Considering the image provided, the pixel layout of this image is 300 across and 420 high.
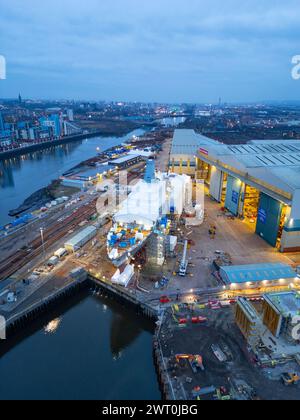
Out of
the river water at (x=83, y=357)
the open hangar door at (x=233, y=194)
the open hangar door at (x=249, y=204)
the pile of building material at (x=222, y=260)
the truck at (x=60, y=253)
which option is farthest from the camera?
the open hangar door at (x=249, y=204)

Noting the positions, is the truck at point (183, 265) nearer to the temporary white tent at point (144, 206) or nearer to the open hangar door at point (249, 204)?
the temporary white tent at point (144, 206)

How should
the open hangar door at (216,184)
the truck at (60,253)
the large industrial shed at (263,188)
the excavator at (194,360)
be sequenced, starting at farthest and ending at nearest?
1. the open hangar door at (216,184)
2. the large industrial shed at (263,188)
3. the truck at (60,253)
4. the excavator at (194,360)

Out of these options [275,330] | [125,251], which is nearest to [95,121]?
[125,251]

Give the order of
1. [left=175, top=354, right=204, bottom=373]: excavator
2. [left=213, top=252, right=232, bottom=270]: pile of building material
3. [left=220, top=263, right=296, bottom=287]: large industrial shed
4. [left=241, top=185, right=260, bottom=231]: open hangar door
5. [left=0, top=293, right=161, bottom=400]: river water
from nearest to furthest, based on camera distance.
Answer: [left=175, top=354, right=204, bottom=373]: excavator
[left=0, top=293, right=161, bottom=400]: river water
[left=220, top=263, right=296, bottom=287]: large industrial shed
[left=213, top=252, right=232, bottom=270]: pile of building material
[left=241, top=185, right=260, bottom=231]: open hangar door

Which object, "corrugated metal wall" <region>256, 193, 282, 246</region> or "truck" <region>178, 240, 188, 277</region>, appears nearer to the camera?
"truck" <region>178, 240, 188, 277</region>

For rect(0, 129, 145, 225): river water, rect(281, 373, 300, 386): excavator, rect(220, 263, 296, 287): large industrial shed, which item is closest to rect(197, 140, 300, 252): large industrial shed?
rect(220, 263, 296, 287): large industrial shed

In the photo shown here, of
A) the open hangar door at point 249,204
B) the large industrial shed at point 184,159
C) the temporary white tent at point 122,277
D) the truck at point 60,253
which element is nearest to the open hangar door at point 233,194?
the open hangar door at point 249,204

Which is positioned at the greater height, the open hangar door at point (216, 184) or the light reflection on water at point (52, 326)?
the open hangar door at point (216, 184)

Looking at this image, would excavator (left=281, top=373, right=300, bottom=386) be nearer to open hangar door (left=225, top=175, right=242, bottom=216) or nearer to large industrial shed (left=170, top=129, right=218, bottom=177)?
open hangar door (left=225, top=175, right=242, bottom=216)
